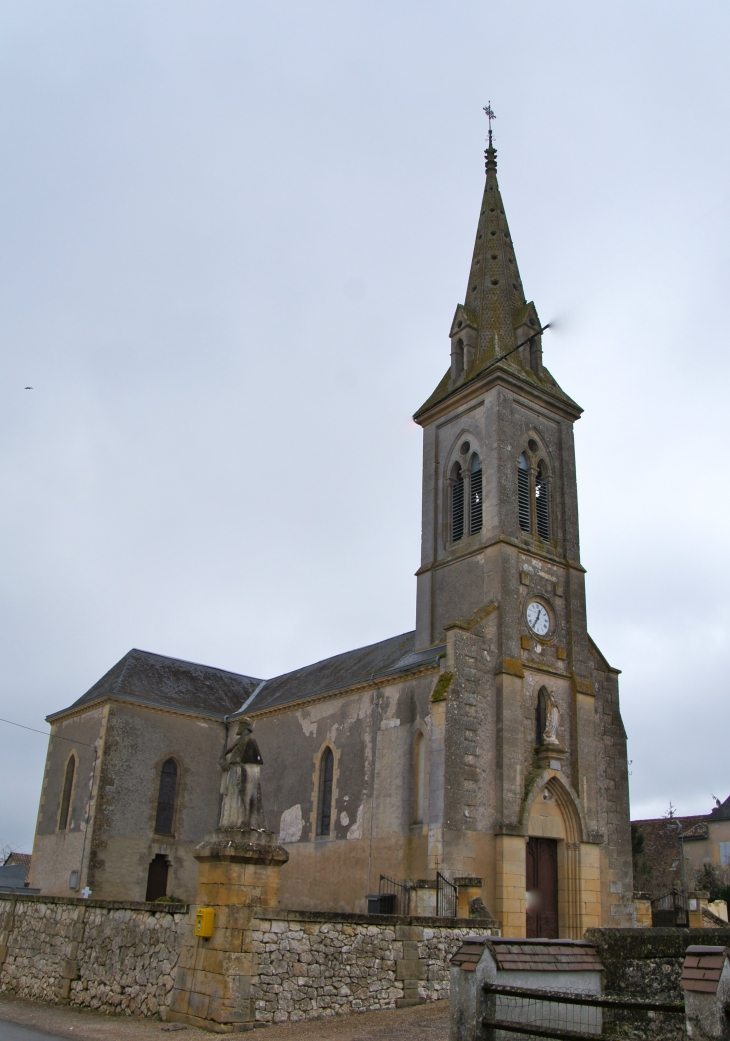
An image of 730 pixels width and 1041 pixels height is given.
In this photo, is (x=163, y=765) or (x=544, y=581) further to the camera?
(x=163, y=765)

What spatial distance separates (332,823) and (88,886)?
8378 millimetres

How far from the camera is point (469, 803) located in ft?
65.5

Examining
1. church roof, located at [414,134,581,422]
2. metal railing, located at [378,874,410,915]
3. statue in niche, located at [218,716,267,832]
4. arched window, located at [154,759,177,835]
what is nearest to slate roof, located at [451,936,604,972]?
statue in niche, located at [218,716,267,832]

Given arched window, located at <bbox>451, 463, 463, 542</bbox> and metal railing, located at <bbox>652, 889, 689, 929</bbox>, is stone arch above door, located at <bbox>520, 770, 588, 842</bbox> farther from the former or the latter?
arched window, located at <bbox>451, 463, 463, 542</bbox>

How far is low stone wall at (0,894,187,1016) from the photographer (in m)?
11.9

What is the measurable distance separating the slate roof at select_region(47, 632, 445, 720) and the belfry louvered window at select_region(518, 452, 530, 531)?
476 centimetres

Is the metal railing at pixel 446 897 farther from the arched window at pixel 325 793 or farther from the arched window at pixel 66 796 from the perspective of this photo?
the arched window at pixel 66 796

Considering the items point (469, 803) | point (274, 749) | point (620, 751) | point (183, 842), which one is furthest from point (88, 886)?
point (620, 751)

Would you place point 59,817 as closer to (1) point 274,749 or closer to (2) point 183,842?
(2) point 183,842

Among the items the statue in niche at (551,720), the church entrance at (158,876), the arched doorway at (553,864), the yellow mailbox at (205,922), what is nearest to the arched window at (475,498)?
the statue in niche at (551,720)

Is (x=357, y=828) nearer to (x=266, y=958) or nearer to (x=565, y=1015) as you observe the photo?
(x=266, y=958)

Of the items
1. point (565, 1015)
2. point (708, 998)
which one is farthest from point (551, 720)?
point (708, 998)

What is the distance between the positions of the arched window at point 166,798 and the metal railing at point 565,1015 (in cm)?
2293

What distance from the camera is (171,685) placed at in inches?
1228
